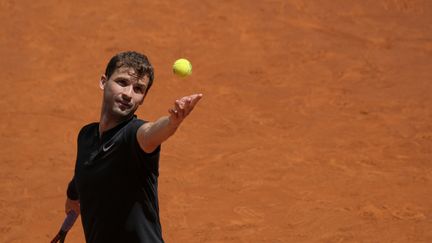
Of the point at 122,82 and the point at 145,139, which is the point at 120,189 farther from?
the point at 122,82

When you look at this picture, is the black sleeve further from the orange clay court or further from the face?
the orange clay court

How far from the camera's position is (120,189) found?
2922 mm

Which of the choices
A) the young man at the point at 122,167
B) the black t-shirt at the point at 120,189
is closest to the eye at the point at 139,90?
the young man at the point at 122,167

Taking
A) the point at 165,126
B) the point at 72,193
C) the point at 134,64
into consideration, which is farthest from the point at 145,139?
the point at 72,193

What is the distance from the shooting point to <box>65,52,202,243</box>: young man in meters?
2.87

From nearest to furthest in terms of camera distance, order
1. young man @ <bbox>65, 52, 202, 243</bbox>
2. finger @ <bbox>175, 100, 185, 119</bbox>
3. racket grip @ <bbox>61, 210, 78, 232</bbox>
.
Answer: finger @ <bbox>175, 100, 185, 119</bbox> < young man @ <bbox>65, 52, 202, 243</bbox> < racket grip @ <bbox>61, 210, 78, 232</bbox>

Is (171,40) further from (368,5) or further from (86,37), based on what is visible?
(368,5)

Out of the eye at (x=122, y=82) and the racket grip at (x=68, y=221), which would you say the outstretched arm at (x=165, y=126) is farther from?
the racket grip at (x=68, y=221)

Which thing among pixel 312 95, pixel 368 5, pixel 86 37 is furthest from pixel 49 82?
pixel 368 5

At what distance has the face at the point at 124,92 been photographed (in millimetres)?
3065

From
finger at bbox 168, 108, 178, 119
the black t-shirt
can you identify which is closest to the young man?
the black t-shirt

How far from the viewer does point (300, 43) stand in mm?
11523

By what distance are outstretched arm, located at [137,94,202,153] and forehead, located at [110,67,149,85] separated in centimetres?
35

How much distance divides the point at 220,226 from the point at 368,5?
25.0ft
